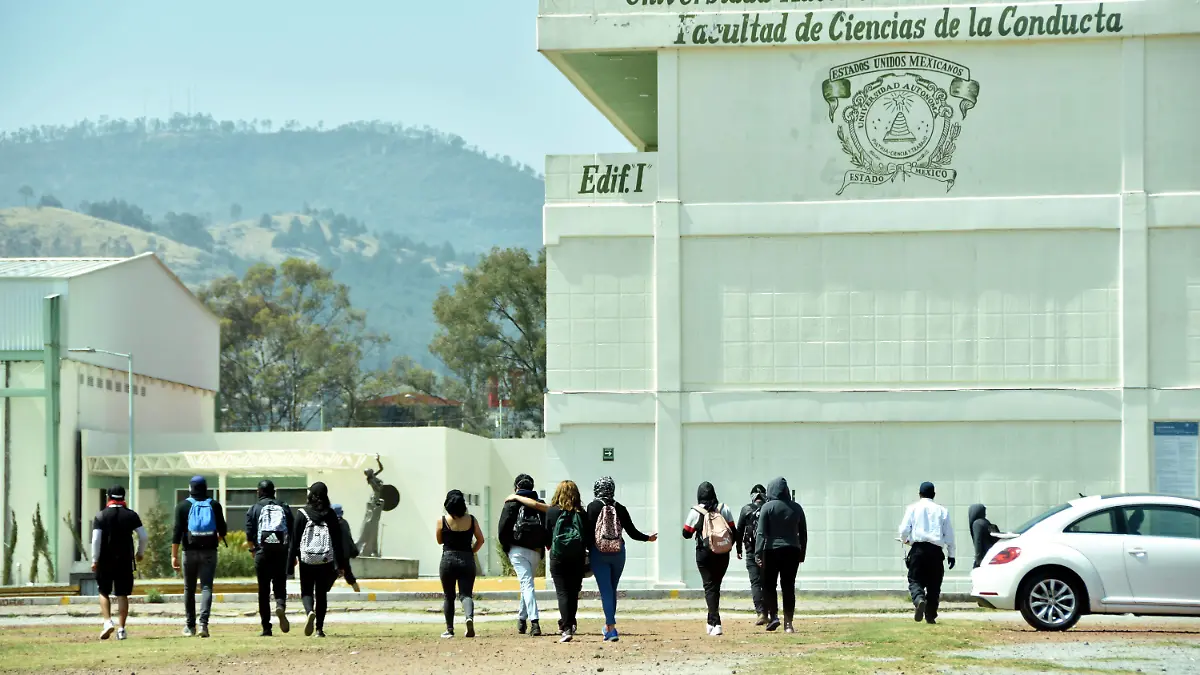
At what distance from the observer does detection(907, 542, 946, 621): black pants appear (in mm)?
19641

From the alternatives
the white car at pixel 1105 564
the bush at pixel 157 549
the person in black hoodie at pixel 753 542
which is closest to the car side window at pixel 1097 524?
the white car at pixel 1105 564

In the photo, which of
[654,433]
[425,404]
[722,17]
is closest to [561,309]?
[654,433]

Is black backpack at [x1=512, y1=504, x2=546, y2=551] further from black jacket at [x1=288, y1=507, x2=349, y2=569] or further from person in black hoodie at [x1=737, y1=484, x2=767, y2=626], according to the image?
person in black hoodie at [x1=737, y1=484, x2=767, y2=626]

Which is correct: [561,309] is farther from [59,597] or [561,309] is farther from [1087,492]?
[59,597]

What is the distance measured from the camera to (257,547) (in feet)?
62.5

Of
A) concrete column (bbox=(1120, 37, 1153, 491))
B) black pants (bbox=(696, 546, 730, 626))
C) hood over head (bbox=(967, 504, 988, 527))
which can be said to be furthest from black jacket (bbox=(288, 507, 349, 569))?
concrete column (bbox=(1120, 37, 1153, 491))

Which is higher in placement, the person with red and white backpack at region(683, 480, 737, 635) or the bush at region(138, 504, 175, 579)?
the person with red and white backpack at region(683, 480, 737, 635)

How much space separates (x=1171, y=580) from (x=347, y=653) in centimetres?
839

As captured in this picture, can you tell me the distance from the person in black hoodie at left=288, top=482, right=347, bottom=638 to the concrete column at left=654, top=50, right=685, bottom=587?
1052cm

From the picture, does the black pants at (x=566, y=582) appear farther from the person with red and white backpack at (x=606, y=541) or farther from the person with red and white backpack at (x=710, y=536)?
the person with red and white backpack at (x=710, y=536)

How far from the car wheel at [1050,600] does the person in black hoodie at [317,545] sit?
730 centimetres

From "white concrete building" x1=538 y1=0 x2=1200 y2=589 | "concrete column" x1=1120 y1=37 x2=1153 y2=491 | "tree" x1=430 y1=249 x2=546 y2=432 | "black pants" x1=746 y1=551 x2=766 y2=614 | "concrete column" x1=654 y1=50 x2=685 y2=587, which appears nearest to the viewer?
"black pants" x1=746 y1=551 x2=766 y2=614

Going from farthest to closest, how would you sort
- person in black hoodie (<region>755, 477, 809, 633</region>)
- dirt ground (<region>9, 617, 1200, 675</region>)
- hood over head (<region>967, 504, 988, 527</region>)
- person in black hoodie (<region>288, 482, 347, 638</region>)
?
1. hood over head (<region>967, 504, 988, 527</region>)
2. person in black hoodie (<region>755, 477, 809, 633</region>)
3. person in black hoodie (<region>288, 482, 347, 638</region>)
4. dirt ground (<region>9, 617, 1200, 675</region>)

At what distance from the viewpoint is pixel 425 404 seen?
368 ft
